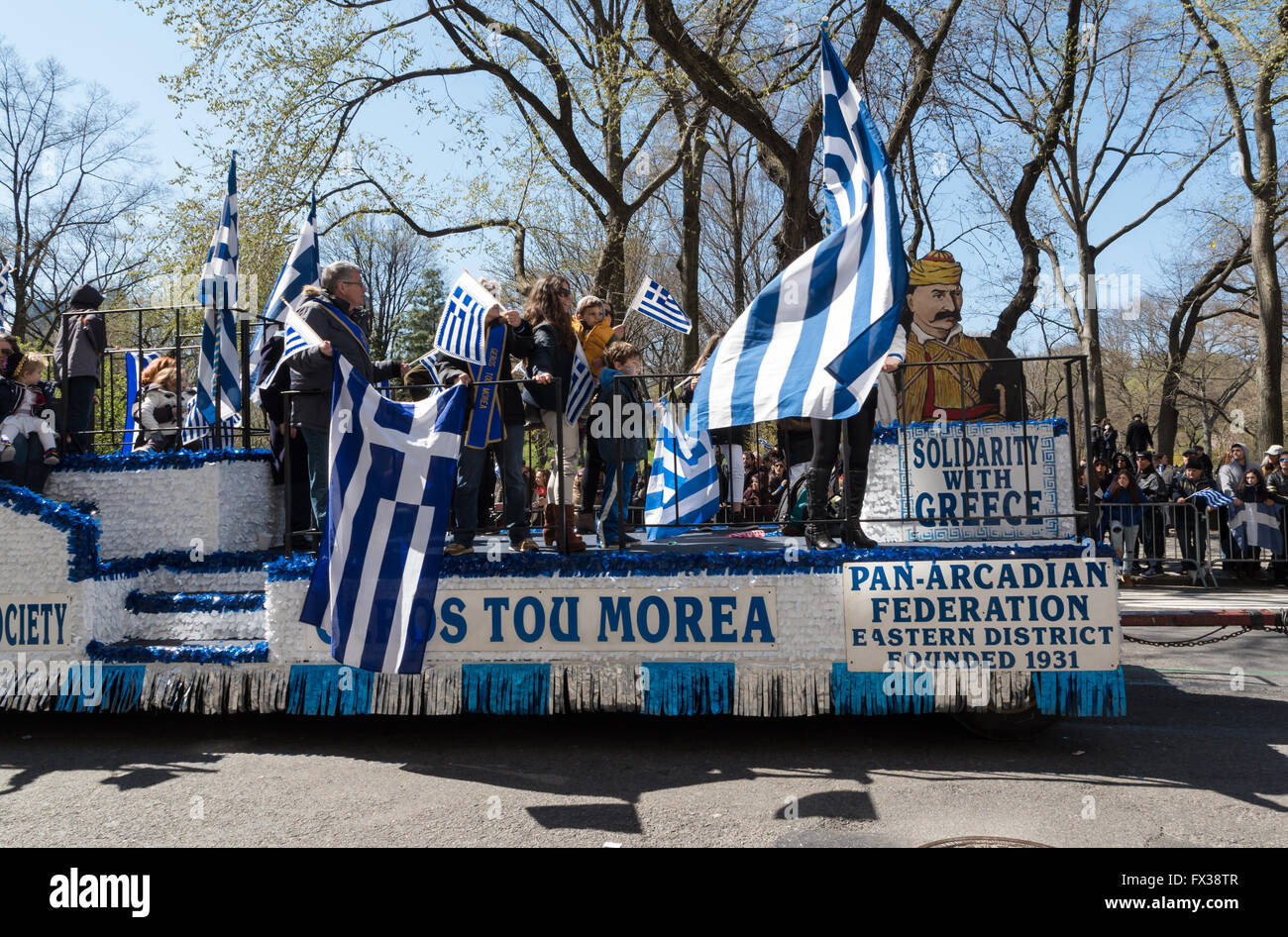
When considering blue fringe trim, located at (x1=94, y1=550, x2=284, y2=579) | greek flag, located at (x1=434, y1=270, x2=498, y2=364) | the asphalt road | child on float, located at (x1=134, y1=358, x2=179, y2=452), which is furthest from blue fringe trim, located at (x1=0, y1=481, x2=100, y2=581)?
greek flag, located at (x1=434, y1=270, x2=498, y2=364)

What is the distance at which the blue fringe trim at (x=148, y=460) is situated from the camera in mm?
6391

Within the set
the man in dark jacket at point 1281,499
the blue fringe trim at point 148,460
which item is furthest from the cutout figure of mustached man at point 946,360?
the man in dark jacket at point 1281,499

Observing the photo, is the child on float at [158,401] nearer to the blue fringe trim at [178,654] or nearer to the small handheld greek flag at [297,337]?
the small handheld greek flag at [297,337]

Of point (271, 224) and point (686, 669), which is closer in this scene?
point (686, 669)

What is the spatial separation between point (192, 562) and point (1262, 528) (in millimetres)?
12214

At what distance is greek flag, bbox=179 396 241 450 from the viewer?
6.99 metres

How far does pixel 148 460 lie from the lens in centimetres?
645

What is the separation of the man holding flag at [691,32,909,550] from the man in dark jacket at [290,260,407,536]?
225 cm

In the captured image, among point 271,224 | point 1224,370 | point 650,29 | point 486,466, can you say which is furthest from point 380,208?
point 1224,370

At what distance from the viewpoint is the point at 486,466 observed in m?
6.74

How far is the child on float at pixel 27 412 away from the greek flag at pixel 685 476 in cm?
450

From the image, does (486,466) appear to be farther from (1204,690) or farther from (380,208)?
(380,208)

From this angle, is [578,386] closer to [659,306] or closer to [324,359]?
[324,359]

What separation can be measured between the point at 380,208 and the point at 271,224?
4.14 metres
